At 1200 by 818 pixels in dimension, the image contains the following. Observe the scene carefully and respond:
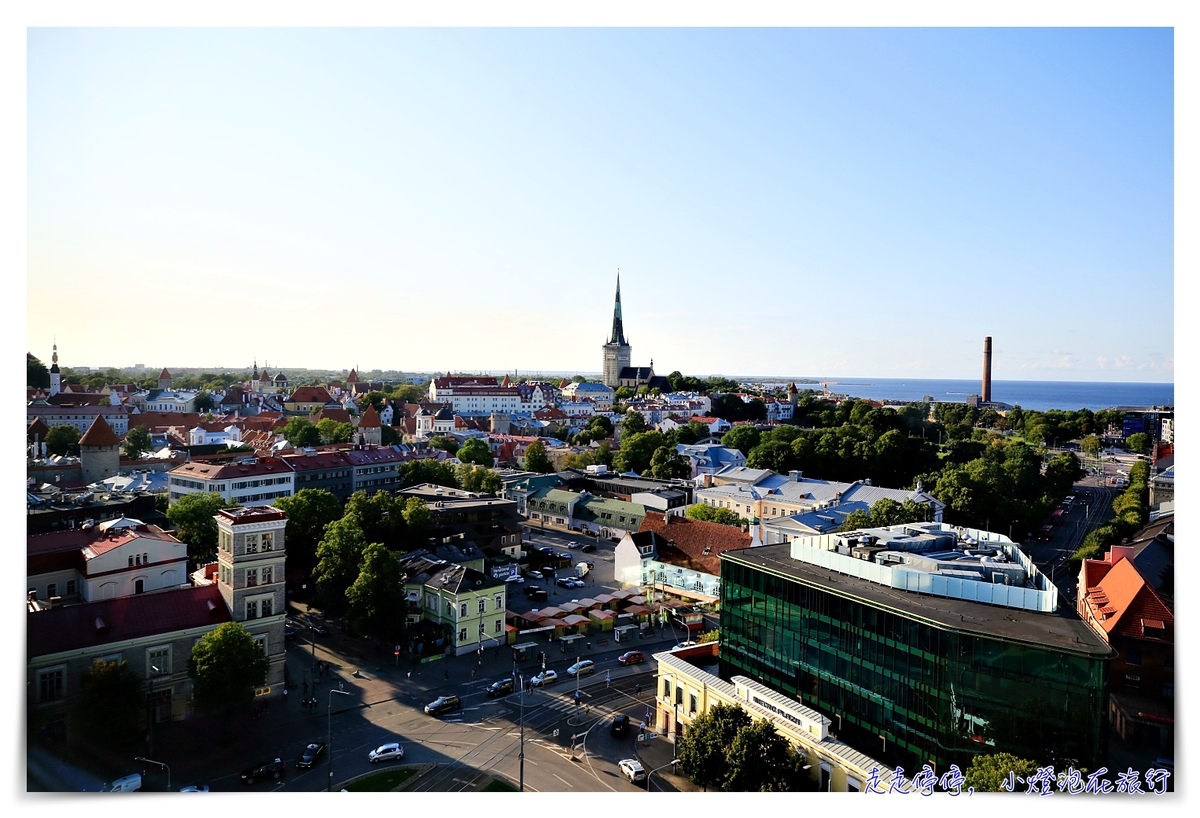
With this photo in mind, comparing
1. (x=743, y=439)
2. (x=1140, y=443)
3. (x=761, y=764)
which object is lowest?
(x=761, y=764)

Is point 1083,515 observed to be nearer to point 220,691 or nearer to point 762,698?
point 762,698

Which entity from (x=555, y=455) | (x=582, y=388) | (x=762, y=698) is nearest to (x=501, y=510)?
(x=762, y=698)

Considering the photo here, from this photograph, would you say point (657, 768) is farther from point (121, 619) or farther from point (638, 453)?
point (638, 453)

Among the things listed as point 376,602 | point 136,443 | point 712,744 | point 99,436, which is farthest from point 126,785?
point 136,443

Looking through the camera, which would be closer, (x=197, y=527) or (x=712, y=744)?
(x=712, y=744)

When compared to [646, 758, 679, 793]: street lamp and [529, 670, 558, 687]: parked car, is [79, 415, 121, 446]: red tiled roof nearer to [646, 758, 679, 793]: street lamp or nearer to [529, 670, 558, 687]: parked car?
[529, 670, 558, 687]: parked car

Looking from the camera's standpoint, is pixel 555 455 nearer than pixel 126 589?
No

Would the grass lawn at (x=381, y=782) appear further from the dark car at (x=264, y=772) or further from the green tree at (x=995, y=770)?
the green tree at (x=995, y=770)
